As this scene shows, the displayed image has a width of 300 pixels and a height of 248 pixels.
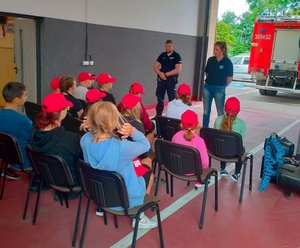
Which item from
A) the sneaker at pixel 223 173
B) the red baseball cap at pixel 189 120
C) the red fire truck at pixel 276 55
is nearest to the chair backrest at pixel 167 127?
the red baseball cap at pixel 189 120

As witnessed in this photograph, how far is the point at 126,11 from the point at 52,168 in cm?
507

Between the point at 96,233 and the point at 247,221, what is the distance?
1331 mm

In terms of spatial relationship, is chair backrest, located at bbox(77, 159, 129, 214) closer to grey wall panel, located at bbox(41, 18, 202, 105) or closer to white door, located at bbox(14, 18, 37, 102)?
grey wall panel, located at bbox(41, 18, 202, 105)

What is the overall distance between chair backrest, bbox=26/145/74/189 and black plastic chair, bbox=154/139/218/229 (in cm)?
83

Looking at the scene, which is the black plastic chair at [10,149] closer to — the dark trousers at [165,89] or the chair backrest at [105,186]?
the chair backrest at [105,186]

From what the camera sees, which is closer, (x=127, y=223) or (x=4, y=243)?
A: (x=4, y=243)

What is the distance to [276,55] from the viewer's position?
1104 cm

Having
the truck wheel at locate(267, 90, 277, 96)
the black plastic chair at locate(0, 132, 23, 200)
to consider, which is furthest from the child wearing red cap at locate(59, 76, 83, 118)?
the truck wheel at locate(267, 90, 277, 96)

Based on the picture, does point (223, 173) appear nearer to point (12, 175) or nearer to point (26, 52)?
point (12, 175)

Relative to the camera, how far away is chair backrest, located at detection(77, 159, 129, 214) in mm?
2123

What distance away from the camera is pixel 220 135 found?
3.31 m

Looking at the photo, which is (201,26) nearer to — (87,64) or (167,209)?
(87,64)

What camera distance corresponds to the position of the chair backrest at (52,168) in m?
2.43

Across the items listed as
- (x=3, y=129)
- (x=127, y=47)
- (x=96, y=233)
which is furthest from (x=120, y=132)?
(x=127, y=47)
